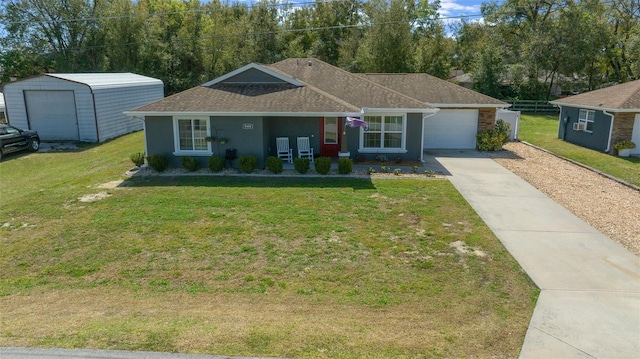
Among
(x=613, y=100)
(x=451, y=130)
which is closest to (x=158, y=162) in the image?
(x=451, y=130)

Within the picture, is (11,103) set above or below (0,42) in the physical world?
below

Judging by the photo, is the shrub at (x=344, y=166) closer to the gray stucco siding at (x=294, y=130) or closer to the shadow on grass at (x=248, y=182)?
the shadow on grass at (x=248, y=182)

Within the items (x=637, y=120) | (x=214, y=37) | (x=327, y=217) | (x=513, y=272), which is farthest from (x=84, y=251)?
(x=214, y=37)

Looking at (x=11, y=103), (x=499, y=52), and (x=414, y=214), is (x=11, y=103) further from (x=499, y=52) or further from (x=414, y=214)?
(x=499, y=52)

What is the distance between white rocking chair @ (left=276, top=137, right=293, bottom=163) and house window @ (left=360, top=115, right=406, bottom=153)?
114 inches

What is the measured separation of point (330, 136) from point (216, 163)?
4690 millimetres

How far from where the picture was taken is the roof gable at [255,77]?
17781 millimetres

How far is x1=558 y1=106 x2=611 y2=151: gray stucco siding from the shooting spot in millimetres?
19531

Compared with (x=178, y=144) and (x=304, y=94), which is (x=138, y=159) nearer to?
(x=178, y=144)

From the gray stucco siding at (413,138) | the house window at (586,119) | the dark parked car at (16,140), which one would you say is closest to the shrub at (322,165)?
the gray stucco siding at (413,138)

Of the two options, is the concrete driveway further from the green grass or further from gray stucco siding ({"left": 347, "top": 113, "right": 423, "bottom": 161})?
the green grass

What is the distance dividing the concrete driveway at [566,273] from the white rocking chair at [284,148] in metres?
6.41

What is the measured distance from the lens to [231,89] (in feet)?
57.4

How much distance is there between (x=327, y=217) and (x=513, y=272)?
448 centimetres
